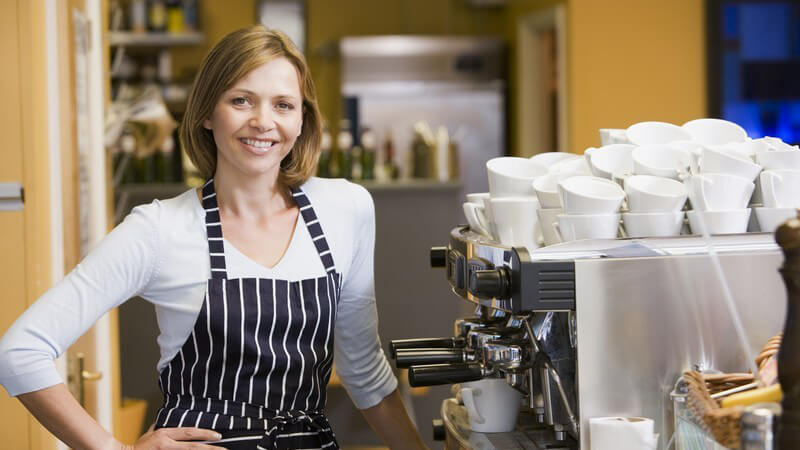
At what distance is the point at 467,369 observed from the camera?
1.38m

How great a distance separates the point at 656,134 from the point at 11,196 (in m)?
1.30

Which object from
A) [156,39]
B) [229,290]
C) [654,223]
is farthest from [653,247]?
[156,39]

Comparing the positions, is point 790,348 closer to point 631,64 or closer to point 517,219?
point 517,219

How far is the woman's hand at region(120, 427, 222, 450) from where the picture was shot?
1.47 meters

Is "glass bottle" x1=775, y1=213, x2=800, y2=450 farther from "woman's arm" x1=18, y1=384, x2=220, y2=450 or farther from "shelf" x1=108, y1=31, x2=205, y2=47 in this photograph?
"shelf" x1=108, y1=31, x2=205, y2=47

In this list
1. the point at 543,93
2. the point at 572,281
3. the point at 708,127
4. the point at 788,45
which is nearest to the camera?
the point at 572,281

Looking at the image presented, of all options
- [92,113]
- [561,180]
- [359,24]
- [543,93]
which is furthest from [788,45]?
[561,180]

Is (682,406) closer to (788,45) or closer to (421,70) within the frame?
(788,45)

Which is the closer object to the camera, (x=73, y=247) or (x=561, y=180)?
(x=561, y=180)

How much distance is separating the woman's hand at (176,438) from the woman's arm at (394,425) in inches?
13.5

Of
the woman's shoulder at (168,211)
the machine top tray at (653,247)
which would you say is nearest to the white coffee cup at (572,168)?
the machine top tray at (653,247)

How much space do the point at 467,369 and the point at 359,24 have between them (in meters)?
5.92

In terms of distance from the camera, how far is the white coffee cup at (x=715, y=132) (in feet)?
4.91

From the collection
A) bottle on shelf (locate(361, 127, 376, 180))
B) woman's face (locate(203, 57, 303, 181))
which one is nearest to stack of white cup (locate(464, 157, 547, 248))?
woman's face (locate(203, 57, 303, 181))
